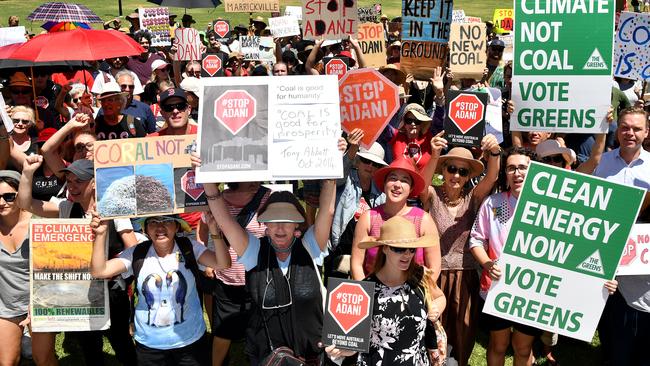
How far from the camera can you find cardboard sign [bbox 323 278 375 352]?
432 cm

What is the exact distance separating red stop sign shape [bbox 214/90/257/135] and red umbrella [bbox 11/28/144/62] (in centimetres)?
382

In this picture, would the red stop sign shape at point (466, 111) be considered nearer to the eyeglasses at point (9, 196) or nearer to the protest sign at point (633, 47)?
the protest sign at point (633, 47)

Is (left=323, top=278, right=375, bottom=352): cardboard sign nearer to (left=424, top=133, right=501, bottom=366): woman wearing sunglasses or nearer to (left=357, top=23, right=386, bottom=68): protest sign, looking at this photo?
(left=424, top=133, right=501, bottom=366): woman wearing sunglasses

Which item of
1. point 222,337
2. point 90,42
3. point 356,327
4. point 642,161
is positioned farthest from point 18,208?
point 642,161

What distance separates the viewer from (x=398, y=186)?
5.41m

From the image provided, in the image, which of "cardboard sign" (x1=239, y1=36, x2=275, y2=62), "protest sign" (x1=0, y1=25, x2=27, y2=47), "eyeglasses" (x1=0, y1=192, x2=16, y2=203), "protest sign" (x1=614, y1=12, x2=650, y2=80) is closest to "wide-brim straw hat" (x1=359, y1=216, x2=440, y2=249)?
"eyeglasses" (x1=0, y1=192, x2=16, y2=203)

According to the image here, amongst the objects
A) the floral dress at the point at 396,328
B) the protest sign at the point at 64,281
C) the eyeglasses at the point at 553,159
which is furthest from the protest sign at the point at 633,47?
the protest sign at the point at 64,281

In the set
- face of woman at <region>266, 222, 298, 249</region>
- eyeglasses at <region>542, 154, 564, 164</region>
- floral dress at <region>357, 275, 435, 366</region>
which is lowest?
floral dress at <region>357, 275, 435, 366</region>

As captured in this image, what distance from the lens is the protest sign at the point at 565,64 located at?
5.88 m

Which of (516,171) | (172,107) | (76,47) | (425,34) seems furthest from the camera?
(76,47)

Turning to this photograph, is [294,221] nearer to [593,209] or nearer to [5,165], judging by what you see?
[593,209]

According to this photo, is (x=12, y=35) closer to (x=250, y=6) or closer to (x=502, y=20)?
(x=250, y=6)

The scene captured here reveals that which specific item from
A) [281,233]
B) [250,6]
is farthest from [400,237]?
[250,6]

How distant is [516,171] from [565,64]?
118cm
